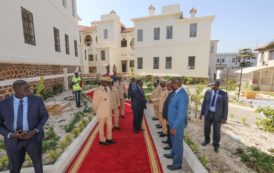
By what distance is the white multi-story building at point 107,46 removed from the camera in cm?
2717

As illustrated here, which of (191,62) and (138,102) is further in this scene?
(191,62)

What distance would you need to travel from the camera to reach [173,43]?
70.0 feet

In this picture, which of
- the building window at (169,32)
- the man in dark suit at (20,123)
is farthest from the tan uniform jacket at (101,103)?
the building window at (169,32)

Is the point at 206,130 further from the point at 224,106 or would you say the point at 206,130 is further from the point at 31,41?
the point at 31,41

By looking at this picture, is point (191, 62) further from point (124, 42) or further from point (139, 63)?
point (124, 42)

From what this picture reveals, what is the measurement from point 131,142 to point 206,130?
2.31m

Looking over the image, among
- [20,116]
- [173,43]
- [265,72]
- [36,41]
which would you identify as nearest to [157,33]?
[173,43]

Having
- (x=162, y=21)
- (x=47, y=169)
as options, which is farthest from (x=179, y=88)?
(x=162, y=21)

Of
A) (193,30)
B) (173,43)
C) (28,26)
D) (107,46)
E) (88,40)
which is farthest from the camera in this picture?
(88,40)

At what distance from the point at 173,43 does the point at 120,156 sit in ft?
65.6

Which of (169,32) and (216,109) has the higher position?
(169,32)

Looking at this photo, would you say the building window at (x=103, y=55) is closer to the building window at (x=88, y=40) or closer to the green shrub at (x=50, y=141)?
the building window at (x=88, y=40)

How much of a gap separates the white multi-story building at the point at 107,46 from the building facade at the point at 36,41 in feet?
41.8

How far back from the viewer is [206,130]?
444 cm
